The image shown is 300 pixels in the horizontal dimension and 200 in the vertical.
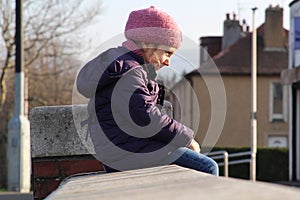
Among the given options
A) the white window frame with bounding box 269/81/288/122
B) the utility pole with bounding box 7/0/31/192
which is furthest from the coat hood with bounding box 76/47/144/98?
the white window frame with bounding box 269/81/288/122

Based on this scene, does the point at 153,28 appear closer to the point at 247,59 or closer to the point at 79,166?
the point at 79,166

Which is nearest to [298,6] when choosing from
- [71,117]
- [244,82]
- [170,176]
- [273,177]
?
[273,177]

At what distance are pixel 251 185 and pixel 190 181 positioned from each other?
0.35 meters

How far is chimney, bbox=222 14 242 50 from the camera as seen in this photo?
183 feet

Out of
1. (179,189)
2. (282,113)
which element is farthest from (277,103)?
(179,189)

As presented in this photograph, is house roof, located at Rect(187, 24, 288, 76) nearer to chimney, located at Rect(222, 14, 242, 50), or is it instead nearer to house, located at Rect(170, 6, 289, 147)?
house, located at Rect(170, 6, 289, 147)

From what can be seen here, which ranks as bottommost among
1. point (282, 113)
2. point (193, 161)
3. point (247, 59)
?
point (282, 113)

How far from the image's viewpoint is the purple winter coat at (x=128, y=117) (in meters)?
4.23

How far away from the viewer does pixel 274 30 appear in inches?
1976

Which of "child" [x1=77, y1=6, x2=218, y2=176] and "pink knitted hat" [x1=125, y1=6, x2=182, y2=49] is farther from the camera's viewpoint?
"pink knitted hat" [x1=125, y1=6, x2=182, y2=49]

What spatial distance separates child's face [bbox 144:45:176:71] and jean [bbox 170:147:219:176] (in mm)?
465

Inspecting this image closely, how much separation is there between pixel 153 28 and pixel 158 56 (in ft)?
0.51

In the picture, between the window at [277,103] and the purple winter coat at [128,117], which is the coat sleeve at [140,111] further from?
the window at [277,103]

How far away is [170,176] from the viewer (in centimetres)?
302
